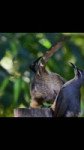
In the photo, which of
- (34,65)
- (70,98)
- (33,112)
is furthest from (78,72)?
(33,112)

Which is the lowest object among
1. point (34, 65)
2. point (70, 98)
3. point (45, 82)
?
point (70, 98)

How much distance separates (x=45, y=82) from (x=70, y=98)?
25 cm

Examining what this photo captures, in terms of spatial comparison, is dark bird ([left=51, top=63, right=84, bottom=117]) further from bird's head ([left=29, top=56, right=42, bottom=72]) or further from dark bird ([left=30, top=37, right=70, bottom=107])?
bird's head ([left=29, top=56, right=42, bottom=72])

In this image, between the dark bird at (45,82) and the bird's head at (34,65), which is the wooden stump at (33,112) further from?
the bird's head at (34,65)

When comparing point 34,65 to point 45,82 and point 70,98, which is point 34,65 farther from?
point 70,98

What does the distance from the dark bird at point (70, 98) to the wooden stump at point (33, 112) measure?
0.21 feet

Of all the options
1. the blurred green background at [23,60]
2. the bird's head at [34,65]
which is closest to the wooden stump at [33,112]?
the blurred green background at [23,60]

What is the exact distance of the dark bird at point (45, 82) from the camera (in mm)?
2438

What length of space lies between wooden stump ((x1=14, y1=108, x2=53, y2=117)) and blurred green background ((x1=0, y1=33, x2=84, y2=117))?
4 cm

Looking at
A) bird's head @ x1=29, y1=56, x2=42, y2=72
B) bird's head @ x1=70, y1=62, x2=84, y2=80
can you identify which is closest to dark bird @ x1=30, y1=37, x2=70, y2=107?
bird's head @ x1=29, y1=56, x2=42, y2=72

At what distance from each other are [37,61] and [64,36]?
1.02 feet

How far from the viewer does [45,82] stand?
248cm
